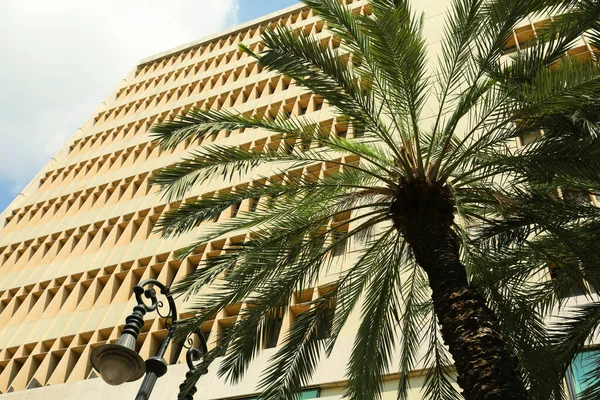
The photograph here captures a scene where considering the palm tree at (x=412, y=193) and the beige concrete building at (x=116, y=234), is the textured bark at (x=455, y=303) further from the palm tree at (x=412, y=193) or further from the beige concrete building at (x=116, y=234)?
the beige concrete building at (x=116, y=234)

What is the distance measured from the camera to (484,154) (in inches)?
367

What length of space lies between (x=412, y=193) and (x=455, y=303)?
194 centimetres

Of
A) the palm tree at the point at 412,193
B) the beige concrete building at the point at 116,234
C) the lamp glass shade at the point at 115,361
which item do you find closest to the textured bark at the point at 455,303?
the palm tree at the point at 412,193

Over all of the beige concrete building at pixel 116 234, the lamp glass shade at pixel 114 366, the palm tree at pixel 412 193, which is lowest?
the lamp glass shade at pixel 114 366

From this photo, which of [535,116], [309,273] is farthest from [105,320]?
[535,116]

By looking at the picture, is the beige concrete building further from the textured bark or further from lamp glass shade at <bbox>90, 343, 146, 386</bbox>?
lamp glass shade at <bbox>90, 343, 146, 386</bbox>

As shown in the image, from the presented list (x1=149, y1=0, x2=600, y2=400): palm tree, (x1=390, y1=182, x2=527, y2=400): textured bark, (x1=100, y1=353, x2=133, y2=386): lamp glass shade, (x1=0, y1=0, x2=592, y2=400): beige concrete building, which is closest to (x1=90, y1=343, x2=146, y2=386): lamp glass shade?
(x1=100, y1=353, x2=133, y2=386): lamp glass shade

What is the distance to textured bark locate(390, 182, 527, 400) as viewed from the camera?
642cm

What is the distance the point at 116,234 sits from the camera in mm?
27391

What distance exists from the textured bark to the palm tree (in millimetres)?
28

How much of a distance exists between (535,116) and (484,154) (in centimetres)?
105

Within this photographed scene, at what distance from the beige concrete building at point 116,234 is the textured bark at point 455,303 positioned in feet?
20.2

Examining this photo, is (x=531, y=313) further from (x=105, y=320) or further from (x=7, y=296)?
(x=7, y=296)

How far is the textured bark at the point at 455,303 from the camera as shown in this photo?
21.1ft
